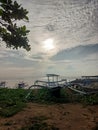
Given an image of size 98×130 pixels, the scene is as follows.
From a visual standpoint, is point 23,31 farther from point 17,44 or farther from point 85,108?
point 85,108

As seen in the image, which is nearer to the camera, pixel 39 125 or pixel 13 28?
pixel 39 125

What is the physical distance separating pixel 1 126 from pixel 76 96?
7.07 metres

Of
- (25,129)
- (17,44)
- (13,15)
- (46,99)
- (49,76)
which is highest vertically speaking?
(13,15)

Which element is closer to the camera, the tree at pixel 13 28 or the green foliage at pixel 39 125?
the green foliage at pixel 39 125

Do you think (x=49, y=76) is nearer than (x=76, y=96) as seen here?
No

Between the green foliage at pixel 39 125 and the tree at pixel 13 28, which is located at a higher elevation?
the tree at pixel 13 28

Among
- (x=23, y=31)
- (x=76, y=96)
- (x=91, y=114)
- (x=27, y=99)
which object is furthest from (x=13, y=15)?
(x=91, y=114)

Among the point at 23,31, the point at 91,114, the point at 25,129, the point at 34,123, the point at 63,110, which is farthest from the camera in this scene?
the point at 23,31

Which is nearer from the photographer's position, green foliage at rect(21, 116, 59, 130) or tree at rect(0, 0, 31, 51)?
green foliage at rect(21, 116, 59, 130)

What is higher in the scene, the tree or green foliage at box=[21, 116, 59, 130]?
the tree

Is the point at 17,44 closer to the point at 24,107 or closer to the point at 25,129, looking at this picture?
the point at 24,107

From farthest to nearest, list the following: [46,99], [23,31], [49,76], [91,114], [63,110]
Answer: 1. [49,76]
2. [23,31]
3. [46,99]
4. [63,110]
5. [91,114]

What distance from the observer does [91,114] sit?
393 inches

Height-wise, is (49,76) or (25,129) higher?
(49,76)
